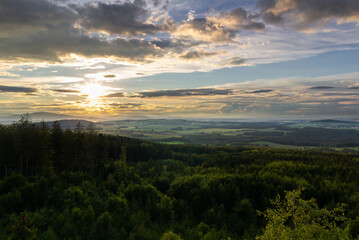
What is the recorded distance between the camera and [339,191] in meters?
98.3

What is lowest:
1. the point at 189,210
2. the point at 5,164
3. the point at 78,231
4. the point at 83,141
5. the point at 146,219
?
the point at 189,210

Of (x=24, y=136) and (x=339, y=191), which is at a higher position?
(x=24, y=136)

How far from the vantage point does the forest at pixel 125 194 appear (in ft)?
203

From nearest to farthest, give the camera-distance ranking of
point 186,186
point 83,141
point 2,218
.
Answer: point 2,218 → point 83,141 → point 186,186

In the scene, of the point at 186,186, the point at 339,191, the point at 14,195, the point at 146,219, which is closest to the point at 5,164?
the point at 14,195

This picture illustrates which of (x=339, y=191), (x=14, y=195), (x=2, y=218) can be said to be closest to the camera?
(x=2, y=218)

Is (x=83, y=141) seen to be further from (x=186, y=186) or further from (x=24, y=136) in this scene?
(x=186, y=186)

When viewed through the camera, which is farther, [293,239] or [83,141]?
[83,141]

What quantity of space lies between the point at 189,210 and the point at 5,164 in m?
79.4

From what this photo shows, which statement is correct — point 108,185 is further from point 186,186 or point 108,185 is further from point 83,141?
point 186,186

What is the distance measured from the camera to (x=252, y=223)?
87500 millimetres

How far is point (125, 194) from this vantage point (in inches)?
3903

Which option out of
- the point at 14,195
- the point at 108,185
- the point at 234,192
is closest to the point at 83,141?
the point at 108,185

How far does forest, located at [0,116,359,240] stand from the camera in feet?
203
